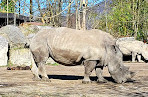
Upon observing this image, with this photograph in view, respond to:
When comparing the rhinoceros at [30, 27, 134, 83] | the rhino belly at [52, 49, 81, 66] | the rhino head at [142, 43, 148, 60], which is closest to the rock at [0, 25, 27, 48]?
the rhino head at [142, 43, 148, 60]

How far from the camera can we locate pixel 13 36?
2012 centimetres

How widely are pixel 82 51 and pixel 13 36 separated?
34.9ft

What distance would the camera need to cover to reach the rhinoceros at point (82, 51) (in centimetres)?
1023

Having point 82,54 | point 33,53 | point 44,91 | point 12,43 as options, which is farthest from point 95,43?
point 12,43

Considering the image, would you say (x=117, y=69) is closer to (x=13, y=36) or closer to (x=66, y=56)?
(x=66, y=56)

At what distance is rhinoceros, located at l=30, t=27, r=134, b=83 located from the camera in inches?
403

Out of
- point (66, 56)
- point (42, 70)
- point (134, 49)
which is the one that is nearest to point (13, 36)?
point (134, 49)

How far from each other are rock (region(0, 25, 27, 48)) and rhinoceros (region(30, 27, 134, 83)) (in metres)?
9.09

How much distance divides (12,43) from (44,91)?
1198 centimetres

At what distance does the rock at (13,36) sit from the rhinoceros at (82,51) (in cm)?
909

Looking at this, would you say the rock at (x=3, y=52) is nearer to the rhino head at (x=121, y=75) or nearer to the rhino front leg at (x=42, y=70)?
the rhino front leg at (x=42, y=70)

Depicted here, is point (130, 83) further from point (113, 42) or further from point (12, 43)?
point (12, 43)

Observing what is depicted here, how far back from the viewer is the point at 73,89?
8758 mm

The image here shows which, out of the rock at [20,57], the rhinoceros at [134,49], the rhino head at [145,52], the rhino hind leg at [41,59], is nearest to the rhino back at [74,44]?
the rhino hind leg at [41,59]
